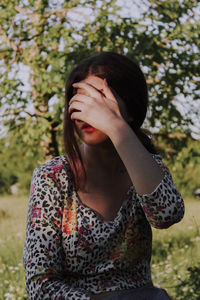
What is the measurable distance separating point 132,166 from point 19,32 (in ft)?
13.7

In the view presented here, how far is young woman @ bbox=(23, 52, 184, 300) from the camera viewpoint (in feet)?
5.55

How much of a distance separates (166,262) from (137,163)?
3.68m

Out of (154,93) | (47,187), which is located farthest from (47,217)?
(154,93)

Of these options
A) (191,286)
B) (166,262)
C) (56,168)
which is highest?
(56,168)

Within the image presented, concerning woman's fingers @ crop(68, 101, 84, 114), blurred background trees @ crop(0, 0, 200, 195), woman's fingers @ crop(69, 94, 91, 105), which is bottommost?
blurred background trees @ crop(0, 0, 200, 195)

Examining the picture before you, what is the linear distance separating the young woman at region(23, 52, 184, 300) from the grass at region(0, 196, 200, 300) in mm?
1430

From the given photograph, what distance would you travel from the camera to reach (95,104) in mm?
1785

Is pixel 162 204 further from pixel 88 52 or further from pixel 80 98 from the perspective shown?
pixel 88 52

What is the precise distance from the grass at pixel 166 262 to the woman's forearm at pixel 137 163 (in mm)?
1626

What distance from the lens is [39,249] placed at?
1.69m

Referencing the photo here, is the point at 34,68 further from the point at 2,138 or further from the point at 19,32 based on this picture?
the point at 2,138

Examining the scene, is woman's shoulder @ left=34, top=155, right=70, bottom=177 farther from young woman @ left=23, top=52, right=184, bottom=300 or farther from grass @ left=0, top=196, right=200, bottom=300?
grass @ left=0, top=196, right=200, bottom=300

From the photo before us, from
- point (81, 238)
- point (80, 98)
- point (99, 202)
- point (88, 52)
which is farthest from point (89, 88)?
point (88, 52)

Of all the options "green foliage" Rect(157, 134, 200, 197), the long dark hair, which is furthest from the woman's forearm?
"green foliage" Rect(157, 134, 200, 197)
